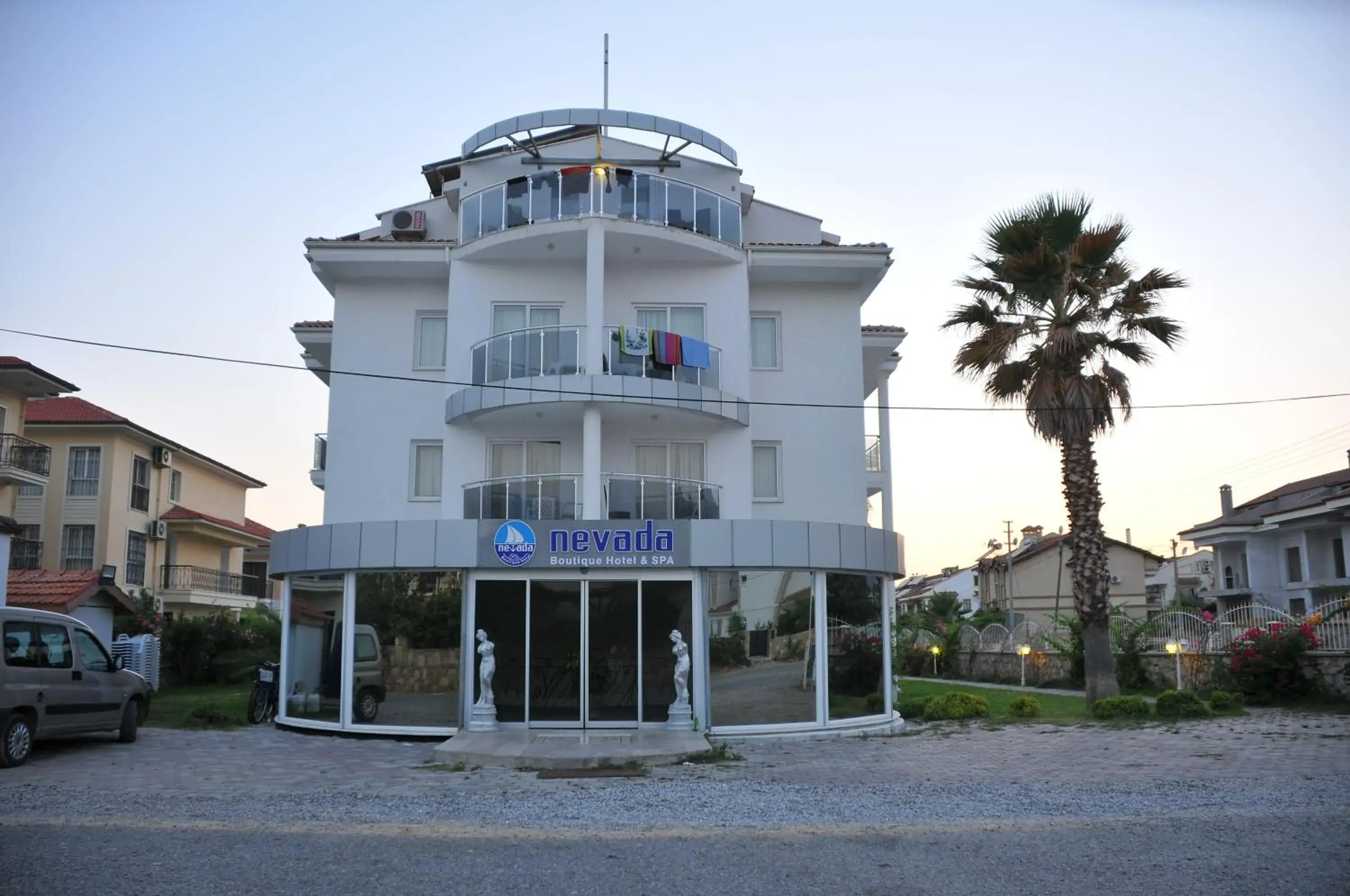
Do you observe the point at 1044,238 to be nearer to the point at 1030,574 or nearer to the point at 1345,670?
the point at 1345,670

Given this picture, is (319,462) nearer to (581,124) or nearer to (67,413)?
(581,124)

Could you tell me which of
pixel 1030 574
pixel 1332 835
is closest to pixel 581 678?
pixel 1332 835

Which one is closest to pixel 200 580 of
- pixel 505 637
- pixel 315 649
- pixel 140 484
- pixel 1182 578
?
pixel 140 484

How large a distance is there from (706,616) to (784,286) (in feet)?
25.8

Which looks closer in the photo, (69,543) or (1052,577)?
(69,543)

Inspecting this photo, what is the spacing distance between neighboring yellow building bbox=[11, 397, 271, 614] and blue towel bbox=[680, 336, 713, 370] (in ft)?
76.9

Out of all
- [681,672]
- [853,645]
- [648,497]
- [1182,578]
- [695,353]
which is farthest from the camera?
[1182,578]

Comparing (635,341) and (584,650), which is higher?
(635,341)

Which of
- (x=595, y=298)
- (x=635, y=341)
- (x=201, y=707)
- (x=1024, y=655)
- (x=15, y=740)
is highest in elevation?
(x=595, y=298)

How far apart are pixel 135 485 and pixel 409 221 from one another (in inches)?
883

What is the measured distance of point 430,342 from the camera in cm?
2194

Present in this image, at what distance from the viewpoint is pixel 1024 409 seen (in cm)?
2108

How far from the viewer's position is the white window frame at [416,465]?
69.8 feet

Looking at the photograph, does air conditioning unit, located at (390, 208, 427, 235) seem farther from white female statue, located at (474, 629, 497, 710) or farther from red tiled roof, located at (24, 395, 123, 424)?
red tiled roof, located at (24, 395, 123, 424)
